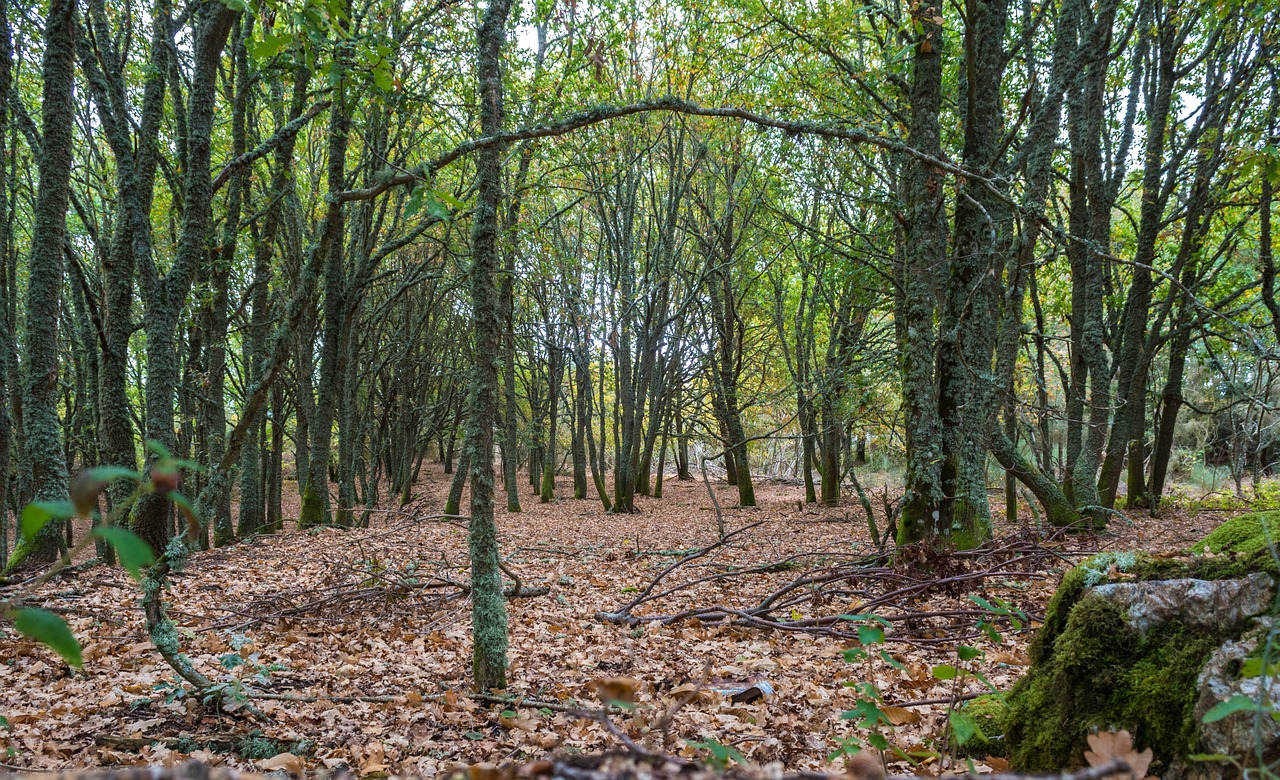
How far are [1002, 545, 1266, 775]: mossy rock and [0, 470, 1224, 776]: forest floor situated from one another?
0.79ft

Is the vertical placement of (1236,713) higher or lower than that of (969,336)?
lower

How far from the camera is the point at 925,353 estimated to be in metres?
5.84

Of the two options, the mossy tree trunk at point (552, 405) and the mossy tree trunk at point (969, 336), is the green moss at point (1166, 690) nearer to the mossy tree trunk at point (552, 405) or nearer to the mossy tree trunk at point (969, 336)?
the mossy tree trunk at point (969, 336)

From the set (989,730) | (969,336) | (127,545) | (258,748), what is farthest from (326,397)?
(127,545)

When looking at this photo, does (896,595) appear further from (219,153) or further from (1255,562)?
(219,153)

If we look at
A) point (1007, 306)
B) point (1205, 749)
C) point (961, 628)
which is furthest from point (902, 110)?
point (1205, 749)

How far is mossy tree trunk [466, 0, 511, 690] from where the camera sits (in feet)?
11.4

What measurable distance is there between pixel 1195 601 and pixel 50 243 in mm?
8133

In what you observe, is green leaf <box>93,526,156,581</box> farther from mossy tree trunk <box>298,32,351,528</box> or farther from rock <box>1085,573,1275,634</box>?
mossy tree trunk <box>298,32,351,528</box>

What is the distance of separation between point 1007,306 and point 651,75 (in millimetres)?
10137

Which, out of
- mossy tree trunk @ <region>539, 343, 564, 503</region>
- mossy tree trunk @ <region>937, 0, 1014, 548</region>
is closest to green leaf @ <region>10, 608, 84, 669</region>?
mossy tree trunk @ <region>937, 0, 1014, 548</region>

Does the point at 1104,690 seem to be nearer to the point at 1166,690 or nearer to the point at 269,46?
the point at 1166,690

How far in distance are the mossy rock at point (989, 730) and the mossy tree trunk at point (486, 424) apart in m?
2.39

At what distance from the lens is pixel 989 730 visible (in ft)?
7.85
